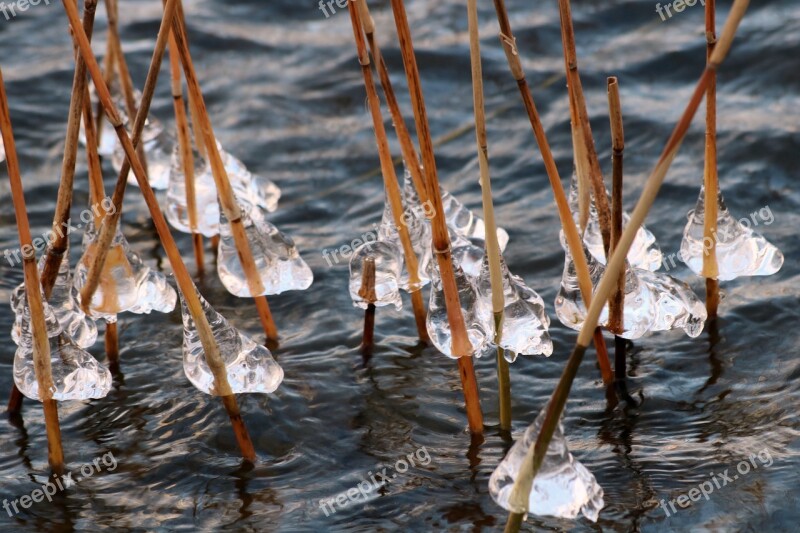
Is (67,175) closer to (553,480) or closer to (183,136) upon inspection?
(183,136)

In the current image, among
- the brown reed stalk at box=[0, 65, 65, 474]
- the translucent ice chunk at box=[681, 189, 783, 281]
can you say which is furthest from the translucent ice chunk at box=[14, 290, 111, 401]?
the translucent ice chunk at box=[681, 189, 783, 281]

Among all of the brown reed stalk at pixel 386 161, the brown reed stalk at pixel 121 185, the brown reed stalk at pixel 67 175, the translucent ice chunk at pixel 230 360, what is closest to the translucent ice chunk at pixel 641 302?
the brown reed stalk at pixel 386 161

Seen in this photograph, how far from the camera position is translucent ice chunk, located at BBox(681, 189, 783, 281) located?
2258 mm

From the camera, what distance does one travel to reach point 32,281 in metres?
1.89

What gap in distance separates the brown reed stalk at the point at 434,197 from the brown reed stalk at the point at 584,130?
1.06 ft

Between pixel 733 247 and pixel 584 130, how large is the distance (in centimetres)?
51

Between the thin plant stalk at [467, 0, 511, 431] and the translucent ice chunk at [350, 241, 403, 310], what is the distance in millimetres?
401

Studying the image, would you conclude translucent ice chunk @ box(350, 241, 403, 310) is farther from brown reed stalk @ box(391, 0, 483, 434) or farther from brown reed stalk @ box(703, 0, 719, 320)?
brown reed stalk @ box(703, 0, 719, 320)

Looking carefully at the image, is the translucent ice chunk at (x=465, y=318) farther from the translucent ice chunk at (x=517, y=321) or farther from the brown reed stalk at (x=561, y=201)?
the brown reed stalk at (x=561, y=201)

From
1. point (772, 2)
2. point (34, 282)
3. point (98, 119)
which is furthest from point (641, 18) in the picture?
point (34, 282)


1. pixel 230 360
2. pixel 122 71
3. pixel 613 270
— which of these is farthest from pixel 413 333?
pixel 613 270

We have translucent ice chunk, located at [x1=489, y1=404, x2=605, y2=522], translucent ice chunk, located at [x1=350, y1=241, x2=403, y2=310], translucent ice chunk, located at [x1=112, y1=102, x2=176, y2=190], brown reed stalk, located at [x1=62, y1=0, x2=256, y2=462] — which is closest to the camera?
translucent ice chunk, located at [x1=489, y1=404, x2=605, y2=522]

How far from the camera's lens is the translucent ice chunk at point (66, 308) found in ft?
6.84

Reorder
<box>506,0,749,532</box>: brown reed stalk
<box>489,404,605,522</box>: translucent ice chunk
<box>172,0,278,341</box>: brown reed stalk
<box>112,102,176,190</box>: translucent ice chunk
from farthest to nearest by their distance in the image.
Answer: <box>112,102,176,190</box>: translucent ice chunk, <box>172,0,278,341</box>: brown reed stalk, <box>489,404,605,522</box>: translucent ice chunk, <box>506,0,749,532</box>: brown reed stalk
